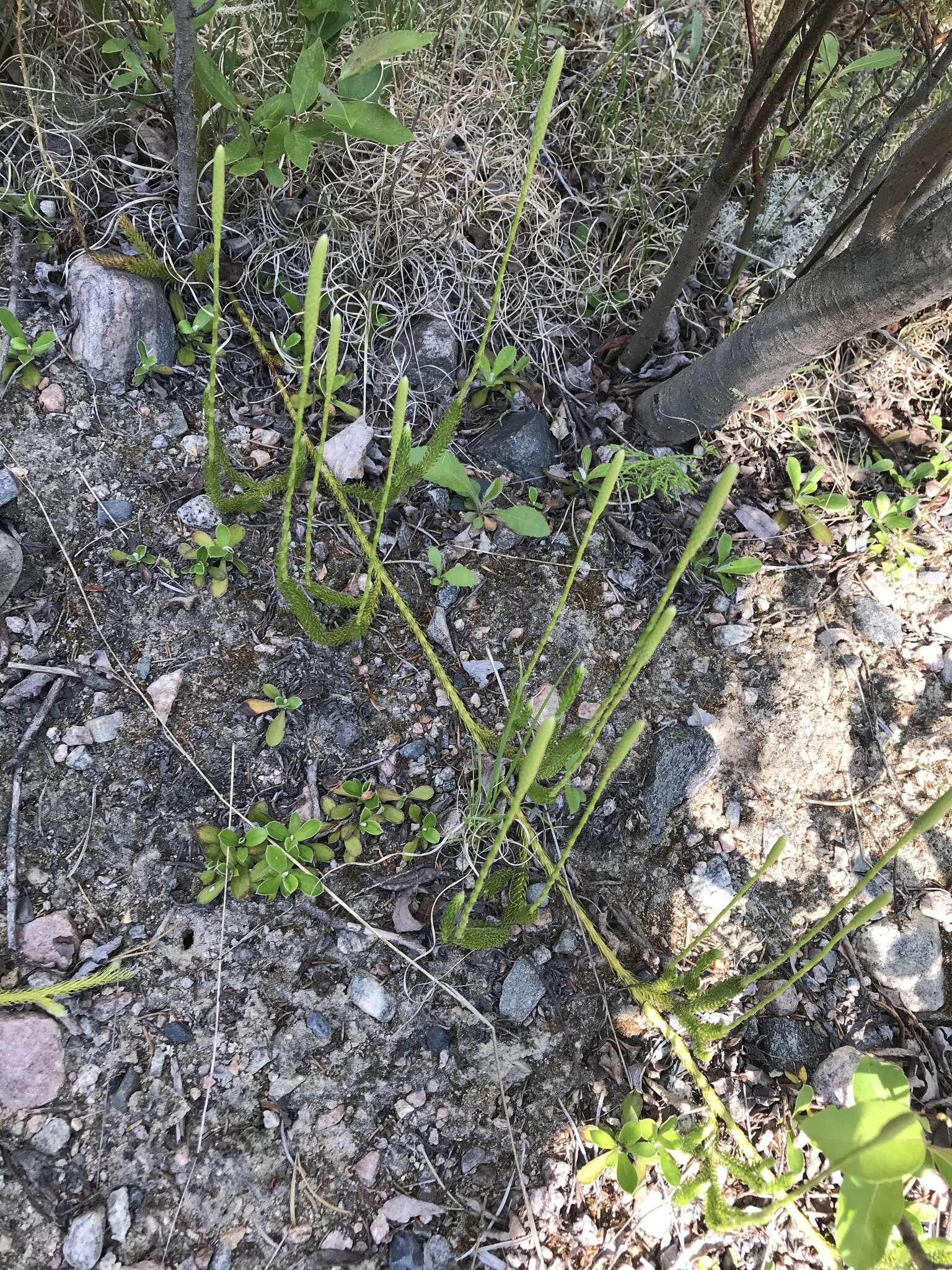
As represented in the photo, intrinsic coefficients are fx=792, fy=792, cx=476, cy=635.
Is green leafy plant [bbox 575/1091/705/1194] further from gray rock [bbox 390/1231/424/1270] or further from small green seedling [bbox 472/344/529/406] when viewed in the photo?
small green seedling [bbox 472/344/529/406]

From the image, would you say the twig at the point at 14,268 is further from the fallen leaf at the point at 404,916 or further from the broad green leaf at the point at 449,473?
the fallen leaf at the point at 404,916

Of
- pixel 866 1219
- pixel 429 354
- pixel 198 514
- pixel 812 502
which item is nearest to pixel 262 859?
pixel 198 514

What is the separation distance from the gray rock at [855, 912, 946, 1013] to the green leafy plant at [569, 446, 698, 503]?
132 centimetres

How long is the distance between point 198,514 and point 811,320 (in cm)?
167

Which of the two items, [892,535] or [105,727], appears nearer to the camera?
[105,727]

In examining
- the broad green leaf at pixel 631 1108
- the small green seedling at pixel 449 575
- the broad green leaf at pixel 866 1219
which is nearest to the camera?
the broad green leaf at pixel 866 1219

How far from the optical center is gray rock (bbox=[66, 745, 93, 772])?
6.19ft

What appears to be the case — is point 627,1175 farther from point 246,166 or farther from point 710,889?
point 246,166

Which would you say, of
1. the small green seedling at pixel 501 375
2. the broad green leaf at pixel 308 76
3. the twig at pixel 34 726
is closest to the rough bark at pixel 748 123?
the small green seedling at pixel 501 375

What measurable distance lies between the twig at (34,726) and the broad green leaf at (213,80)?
154 cm

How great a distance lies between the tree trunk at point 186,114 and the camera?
6.26ft

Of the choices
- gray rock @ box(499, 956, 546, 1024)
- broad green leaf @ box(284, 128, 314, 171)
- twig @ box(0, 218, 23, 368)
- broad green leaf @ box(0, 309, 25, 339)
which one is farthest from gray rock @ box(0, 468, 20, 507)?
gray rock @ box(499, 956, 546, 1024)

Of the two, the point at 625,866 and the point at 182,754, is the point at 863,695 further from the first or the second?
the point at 182,754

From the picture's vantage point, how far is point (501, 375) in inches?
98.9
